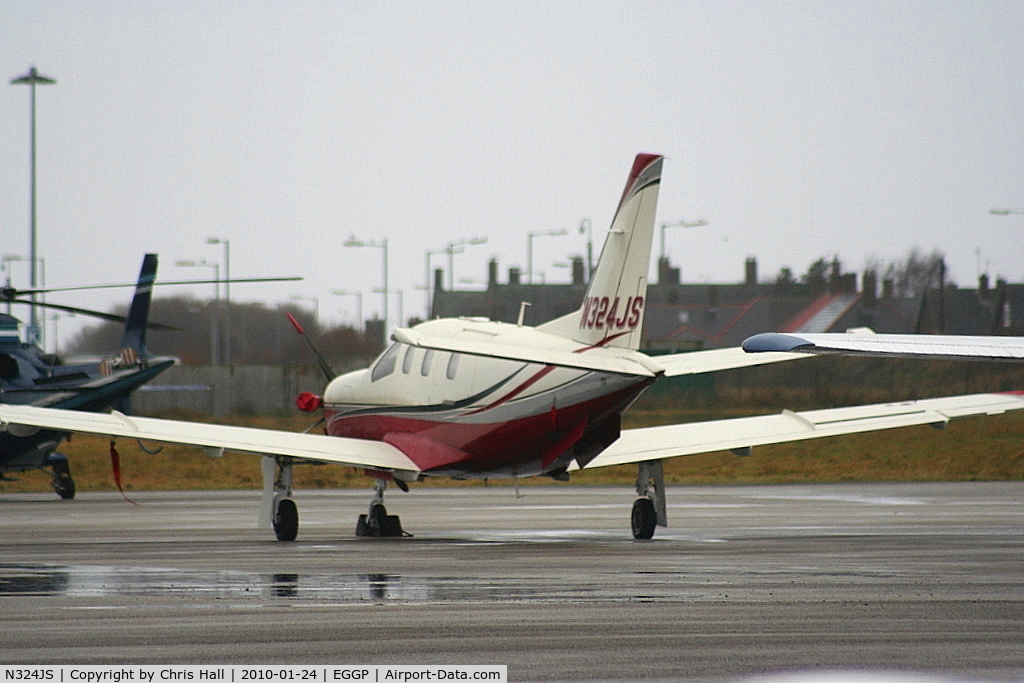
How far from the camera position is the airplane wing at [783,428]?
21.6 meters

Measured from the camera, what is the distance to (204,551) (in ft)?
63.0

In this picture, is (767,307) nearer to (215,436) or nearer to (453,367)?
(453,367)

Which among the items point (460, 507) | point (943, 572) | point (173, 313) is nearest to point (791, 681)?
point (943, 572)

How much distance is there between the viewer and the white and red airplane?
64.6ft

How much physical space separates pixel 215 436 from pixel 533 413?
14.0 ft

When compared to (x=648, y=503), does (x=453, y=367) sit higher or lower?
higher

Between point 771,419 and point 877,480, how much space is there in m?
17.7

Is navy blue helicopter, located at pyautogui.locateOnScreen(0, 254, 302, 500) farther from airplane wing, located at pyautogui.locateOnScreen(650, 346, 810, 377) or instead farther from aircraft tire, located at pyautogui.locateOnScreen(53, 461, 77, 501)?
airplane wing, located at pyautogui.locateOnScreen(650, 346, 810, 377)

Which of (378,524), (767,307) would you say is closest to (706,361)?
(378,524)

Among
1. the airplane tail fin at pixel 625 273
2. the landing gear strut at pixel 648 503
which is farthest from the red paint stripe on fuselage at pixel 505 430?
the landing gear strut at pixel 648 503

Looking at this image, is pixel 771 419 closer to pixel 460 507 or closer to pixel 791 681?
pixel 460 507

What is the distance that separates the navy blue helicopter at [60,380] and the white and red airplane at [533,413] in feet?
41.4

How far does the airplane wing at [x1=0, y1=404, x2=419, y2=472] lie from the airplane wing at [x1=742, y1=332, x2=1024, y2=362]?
9761 millimetres

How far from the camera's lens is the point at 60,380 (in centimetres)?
3509
